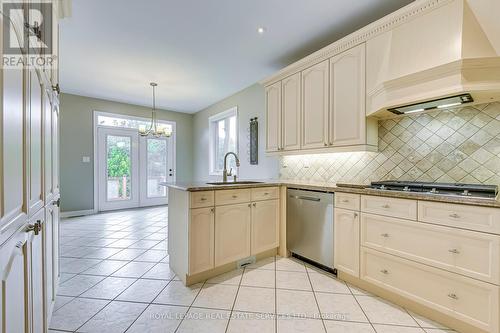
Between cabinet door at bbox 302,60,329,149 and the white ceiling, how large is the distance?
15.3 inches

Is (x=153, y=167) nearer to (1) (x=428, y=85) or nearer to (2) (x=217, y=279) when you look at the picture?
(2) (x=217, y=279)

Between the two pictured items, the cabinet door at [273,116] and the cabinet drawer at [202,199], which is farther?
the cabinet door at [273,116]

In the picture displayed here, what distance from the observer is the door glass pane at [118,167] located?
534cm

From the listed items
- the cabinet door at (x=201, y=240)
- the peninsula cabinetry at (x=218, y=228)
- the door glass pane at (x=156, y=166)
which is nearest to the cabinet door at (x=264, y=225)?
the peninsula cabinetry at (x=218, y=228)

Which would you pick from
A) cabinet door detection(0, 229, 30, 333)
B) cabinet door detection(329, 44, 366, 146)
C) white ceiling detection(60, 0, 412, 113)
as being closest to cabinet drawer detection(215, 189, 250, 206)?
cabinet door detection(329, 44, 366, 146)

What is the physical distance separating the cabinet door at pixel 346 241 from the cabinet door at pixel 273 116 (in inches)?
51.3

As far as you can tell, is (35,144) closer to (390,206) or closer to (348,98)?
(390,206)

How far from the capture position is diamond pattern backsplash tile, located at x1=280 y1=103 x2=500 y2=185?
182 centimetres

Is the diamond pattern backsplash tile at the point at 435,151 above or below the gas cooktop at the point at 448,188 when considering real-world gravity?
above

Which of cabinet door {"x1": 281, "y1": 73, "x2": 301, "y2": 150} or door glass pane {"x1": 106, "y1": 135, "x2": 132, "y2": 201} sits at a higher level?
cabinet door {"x1": 281, "y1": 73, "x2": 301, "y2": 150}

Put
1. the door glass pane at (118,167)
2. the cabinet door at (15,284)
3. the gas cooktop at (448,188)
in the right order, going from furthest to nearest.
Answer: the door glass pane at (118,167), the gas cooktop at (448,188), the cabinet door at (15,284)

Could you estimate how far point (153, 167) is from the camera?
236 inches

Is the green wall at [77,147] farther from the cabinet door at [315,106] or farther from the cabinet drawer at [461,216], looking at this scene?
the cabinet drawer at [461,216]

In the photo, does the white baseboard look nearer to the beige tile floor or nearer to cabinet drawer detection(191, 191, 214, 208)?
the beige tile floor
